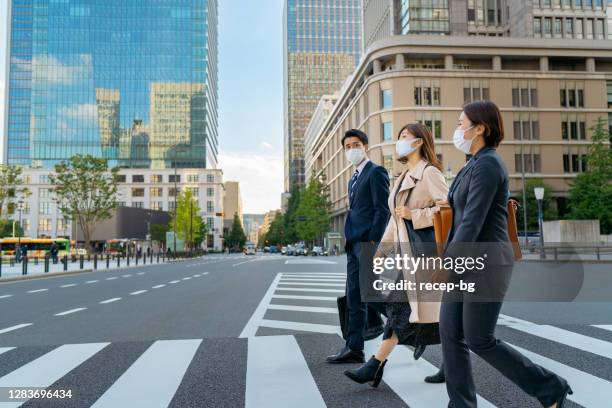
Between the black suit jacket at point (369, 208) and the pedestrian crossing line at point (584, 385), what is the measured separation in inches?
72.2

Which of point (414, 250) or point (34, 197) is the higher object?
point (34, 197)

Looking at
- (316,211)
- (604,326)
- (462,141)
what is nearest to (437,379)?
(462,141)

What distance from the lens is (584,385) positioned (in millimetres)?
3643

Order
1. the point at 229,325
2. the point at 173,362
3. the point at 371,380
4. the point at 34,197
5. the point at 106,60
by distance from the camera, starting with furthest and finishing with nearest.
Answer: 1. the point at 106,60
2. the point at 34,197
3. the point at 229,325
4. the point at 173,362
5. the point at 371,380

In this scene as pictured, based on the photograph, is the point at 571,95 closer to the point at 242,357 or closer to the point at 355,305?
the point at 355,305

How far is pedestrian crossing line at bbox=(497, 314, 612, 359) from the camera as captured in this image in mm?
4910

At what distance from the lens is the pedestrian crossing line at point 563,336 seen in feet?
16.1

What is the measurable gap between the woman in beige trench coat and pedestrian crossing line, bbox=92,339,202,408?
1400 millimetres

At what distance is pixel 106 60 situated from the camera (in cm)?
10231

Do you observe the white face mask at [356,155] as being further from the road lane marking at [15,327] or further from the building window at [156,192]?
the building window at [156,192]

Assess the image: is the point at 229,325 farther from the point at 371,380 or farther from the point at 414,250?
the point at 414,250

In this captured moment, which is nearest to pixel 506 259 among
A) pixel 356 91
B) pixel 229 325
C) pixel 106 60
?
pixel 229 325

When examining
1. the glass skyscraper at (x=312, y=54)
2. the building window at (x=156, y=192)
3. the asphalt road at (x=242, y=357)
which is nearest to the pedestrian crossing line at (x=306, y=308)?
the asphalt road at (x=242, y=357)

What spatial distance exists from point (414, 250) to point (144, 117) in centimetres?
10571
